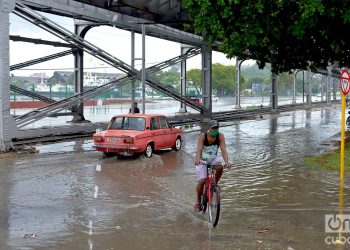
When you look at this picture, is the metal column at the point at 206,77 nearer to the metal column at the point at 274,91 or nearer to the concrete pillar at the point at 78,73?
the concrete pillar at the point at 78,73

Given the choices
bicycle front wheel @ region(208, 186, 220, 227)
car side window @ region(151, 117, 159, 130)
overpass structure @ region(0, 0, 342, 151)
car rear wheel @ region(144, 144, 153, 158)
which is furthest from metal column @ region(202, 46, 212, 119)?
bicycle front wheel @ region(208, 186, 220, 227)

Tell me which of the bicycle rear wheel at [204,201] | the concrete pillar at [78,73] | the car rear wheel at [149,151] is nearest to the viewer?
the bicycle rear wheel at [204,201]

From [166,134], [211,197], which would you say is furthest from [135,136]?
[211,197]

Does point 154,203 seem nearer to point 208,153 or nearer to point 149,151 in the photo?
point 208,153

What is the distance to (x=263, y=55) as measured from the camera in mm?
19641

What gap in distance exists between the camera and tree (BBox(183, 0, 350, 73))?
14.7 metres

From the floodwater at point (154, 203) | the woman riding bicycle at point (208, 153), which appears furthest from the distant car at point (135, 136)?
the woman riding bicycle at point (208, 153)

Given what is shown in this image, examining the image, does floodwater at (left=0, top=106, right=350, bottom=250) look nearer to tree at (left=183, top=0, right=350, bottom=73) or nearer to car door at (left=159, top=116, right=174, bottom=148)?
car door at (left=159, top=116, right=174, bottom=148)

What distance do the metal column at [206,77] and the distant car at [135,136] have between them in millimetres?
18298

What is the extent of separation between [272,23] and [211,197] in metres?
9.37

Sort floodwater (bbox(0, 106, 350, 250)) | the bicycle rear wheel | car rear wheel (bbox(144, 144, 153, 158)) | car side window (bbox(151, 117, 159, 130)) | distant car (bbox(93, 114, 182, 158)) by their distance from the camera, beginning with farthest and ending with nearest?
car side window (bbox(151, 117, 159, 130))
car rear wheel (bbox(144, 144, 153, 158))
distant car (bbox(93, 114, 182, 158))
the bicycle rear wheel
floodwater (bbox(0, 106, 350, 250))

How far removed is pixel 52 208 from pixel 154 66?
2145cm

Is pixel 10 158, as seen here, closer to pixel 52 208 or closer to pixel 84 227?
pixel 52 208

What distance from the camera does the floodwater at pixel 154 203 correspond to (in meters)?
7.04
